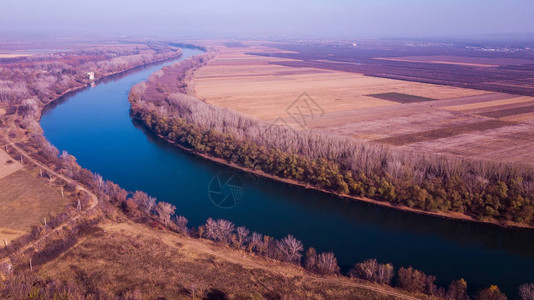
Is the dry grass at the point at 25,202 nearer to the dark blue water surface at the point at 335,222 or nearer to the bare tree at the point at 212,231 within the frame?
the dark blue water surface at the point at 335,222

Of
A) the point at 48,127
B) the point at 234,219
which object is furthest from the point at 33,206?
the point at 48,127

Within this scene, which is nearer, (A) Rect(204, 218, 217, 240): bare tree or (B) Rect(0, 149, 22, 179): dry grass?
(A) Rect(204, 218, 217, 240): bare tree

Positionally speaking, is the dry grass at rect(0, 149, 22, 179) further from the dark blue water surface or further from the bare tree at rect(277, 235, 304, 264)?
the bare tree at rect(277, 235, 304, 264)

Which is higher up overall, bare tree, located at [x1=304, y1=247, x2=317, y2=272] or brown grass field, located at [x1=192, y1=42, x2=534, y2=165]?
brown grass field, located at [x1=192, y1=42, x2=534, y2=165]

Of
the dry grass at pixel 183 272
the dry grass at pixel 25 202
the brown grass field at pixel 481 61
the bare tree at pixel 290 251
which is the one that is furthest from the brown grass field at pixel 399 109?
the brown grass field at pixel 481 61

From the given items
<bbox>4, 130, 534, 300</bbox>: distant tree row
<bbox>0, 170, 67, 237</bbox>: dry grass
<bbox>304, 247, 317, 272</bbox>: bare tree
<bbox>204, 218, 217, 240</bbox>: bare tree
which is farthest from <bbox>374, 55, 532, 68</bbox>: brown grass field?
<bbox>0, 170, 67, 237</bbox>: dry grass
